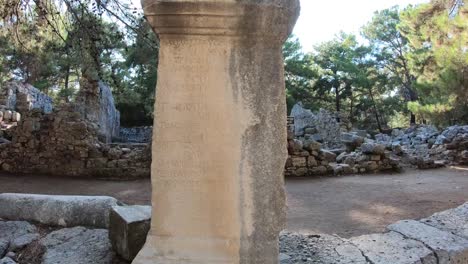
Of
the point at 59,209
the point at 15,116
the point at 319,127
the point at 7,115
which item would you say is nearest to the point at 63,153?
the point at 7,115

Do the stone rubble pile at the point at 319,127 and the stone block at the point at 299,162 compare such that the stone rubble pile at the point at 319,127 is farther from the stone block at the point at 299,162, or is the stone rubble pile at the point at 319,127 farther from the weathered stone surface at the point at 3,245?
the weathered stone surface at the point at 3,245

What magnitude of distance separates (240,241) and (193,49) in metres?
0.67

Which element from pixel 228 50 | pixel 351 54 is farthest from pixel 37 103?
pixel 351 54

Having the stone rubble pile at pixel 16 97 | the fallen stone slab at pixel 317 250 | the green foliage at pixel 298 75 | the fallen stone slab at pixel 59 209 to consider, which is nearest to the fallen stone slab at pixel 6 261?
the fallen stone slab at pixel 59 209

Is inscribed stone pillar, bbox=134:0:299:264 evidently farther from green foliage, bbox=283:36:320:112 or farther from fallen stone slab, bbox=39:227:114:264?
green foliage, bbox=283:36:320:112

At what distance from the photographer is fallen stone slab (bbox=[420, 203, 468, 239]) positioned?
279 cm

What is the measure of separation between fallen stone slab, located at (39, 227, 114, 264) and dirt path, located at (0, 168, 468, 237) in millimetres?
3167

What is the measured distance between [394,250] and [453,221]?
817 mm

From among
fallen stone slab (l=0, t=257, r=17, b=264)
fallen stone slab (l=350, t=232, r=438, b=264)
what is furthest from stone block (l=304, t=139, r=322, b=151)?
fallen stone slab (l=0, t=257, r=17, b=264)

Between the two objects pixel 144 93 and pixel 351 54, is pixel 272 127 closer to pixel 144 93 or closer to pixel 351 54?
pixel 144 93

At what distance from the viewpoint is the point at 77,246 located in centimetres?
252

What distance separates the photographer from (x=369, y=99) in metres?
30.1

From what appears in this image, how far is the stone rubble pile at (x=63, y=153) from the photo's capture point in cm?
1068

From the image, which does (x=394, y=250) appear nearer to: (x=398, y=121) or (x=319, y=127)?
(x=319, y=127)
